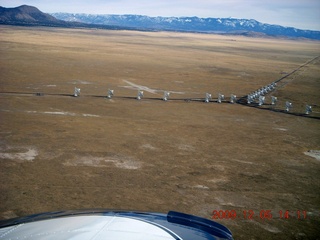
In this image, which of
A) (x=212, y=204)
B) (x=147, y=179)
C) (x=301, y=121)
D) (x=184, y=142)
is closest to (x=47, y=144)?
(x=147, y=179)

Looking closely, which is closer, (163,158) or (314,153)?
(163,158)

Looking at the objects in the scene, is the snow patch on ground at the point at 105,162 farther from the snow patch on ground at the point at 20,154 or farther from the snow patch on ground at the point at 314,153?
the snow patch on ground at the point at 314,153

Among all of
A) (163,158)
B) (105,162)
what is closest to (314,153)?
(163,158)

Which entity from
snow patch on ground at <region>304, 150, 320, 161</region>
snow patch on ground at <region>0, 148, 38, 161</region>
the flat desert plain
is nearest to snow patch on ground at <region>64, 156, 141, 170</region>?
the flat desert plain

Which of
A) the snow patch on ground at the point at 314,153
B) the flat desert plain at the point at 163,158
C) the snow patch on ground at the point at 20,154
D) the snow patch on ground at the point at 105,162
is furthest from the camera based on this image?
the snow patch on ground at the point at 314,153

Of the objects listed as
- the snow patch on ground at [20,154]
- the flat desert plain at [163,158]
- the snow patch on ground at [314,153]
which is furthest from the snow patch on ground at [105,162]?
the snow patch on ground at [314,153]

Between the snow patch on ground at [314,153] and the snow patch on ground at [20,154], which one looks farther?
the snow patch on ground at [314,153]

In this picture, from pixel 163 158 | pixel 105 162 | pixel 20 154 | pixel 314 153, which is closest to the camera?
pixel 105 162

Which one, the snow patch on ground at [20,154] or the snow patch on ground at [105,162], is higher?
the snow patch on ground at [20,154]

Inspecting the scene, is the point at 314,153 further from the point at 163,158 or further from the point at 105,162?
the point at 105,162

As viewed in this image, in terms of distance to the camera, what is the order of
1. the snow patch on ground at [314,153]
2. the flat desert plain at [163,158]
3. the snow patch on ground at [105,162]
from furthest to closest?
the snow patch on ground at [314,153] → the snow patch on ground at [105,162] → the flat desert plain at [163,158]

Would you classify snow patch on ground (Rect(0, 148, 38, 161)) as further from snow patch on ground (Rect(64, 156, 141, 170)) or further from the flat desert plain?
snow patch on ground (Rect(64, 156, 141, 170))

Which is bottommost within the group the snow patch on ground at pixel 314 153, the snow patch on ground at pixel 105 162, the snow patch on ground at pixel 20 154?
the snow patch on ground at pixel 314 153
